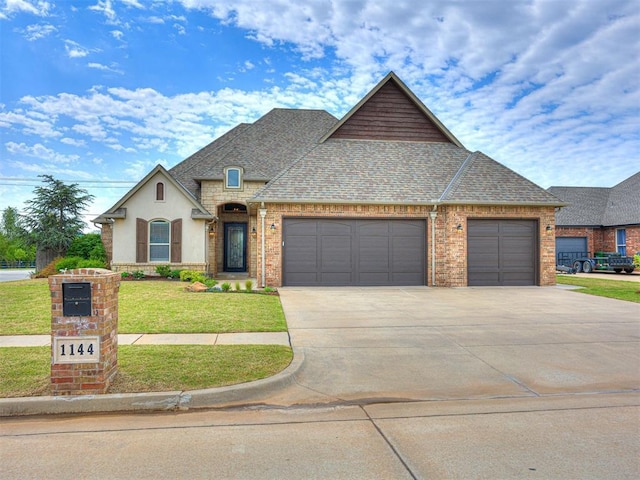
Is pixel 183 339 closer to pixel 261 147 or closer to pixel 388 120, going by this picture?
pixel 388 120

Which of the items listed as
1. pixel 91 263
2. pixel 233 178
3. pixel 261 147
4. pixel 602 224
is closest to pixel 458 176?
pixel 233 178

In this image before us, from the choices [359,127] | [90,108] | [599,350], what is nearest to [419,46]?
[359,127]

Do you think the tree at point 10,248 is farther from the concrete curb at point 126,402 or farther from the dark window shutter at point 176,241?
the concrete curb at point 126,402

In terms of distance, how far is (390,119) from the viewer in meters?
17.7

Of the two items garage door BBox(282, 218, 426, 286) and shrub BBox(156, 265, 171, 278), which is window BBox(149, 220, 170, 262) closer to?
shrub BBox(156, 265, 171, 278)

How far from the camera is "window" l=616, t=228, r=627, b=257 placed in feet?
83.0

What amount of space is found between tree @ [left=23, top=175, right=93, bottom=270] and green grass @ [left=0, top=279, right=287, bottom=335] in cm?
779

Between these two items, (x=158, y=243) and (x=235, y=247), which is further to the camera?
(x=235, y=247)

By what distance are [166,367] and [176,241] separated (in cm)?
1348

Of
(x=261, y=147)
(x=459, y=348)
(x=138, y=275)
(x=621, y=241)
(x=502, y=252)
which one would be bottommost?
(x=459, y=348)

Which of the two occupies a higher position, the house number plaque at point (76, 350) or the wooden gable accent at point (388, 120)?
the wooden gable accent at point (388, 120)

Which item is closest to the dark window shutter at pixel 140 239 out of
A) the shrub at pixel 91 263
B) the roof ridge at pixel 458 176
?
the shrub at pixel 91 263

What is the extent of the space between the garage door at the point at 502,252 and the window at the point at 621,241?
1466 cm

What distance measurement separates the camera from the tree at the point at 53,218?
2047 cm
